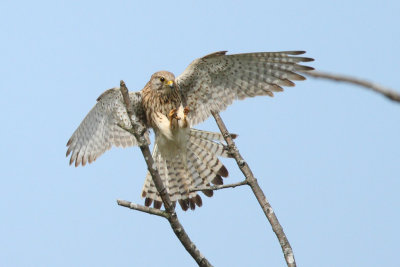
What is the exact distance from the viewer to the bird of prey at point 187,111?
5391 mm

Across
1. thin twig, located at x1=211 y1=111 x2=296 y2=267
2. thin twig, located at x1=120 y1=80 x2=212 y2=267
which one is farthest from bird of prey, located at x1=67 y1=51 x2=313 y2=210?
thin twig, located at x1=120 y1=80 x2=212 y2=267

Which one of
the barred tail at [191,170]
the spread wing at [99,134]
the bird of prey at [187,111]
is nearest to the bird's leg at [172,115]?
the bird of prey at [187,111]

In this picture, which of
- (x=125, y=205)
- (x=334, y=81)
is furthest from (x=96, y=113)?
(x=334, y=81)

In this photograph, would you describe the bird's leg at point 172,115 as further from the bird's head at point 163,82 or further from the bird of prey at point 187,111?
the bird's head at point 163,82

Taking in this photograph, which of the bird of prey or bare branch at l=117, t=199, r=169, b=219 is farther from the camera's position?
the bird of prey

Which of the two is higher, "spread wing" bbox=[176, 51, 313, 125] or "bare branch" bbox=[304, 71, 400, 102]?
"spread wing" bbox=[176, 51, 313, 125]

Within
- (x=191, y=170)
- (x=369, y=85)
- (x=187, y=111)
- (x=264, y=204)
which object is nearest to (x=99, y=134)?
(x=191, y=170)

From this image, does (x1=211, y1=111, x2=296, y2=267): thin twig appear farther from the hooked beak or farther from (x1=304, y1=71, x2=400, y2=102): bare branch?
(x1=304, y1=71, x2=400, y2=102): bare branch

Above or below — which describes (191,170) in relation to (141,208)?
above

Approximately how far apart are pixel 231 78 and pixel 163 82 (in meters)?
0.71

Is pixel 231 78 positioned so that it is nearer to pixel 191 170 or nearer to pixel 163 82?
pixel 163 82

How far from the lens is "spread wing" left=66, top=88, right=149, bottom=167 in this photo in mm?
5992

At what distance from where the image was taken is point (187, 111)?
5270mm

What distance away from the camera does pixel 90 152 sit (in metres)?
6.02
